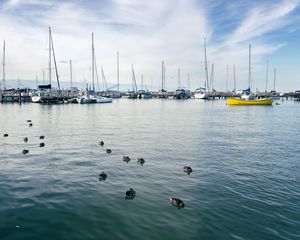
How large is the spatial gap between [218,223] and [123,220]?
3.70m

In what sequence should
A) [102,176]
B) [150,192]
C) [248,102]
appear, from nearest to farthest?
[150,192] < [102,176] < [248,102]

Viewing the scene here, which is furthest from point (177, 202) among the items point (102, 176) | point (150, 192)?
point (102, 176)

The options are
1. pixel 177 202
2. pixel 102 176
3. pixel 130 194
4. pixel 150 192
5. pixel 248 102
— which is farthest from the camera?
pixel 248 102

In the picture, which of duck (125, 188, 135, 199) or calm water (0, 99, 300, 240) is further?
duck (125, 188, 135, 199)

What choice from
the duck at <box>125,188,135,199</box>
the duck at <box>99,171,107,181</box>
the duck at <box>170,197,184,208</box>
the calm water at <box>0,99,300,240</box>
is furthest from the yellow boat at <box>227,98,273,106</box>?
the duck at <box>170,197,184,208</box>

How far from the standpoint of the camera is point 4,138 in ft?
106

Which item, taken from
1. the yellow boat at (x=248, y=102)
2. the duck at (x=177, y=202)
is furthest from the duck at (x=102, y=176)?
the yellow boat at (x=248, y=102)

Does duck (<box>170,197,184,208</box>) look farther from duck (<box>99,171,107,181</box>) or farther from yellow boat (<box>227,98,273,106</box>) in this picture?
yellow boat (<box>227,98,273,106</box>)

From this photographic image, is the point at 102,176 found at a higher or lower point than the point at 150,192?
higher

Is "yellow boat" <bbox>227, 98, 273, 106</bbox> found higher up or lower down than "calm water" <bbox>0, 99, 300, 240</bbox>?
higher up

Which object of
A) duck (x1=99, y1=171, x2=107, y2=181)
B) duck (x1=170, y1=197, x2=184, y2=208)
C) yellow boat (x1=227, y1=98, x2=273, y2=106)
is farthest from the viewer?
yellow boat (x1=227, y1=98, x2=273, y2=106)

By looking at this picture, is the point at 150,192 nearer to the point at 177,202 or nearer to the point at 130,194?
the point at 130,194

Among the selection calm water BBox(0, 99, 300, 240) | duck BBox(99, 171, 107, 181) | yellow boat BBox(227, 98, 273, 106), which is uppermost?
yellow boat BBox(227, 98, 273, 106)

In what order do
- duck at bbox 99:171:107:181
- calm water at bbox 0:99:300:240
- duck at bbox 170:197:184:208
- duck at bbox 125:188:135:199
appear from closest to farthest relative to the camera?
1. calm water at bbox 0:99:300:240
2. duck at bbox 170:197:184:208
3. duck at bbox 125:188:135:199
4. duck at bbox 99:171:107:181
